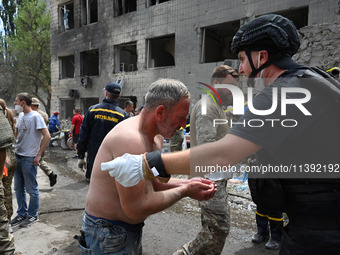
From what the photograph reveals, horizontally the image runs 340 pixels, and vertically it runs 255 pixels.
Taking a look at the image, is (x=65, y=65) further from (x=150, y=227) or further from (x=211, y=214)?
(x=211, y=214)

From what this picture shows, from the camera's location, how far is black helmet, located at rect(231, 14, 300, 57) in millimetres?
1325

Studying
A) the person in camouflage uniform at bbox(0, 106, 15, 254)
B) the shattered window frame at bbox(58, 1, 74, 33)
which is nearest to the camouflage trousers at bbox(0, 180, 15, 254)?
the person in camouflage uniform at bbox(0, 106, 15, 254)

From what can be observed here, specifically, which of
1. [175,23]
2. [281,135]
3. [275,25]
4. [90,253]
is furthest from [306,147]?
[175,23]

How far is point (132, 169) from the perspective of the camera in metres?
1.16

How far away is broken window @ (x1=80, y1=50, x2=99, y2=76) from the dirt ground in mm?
11363

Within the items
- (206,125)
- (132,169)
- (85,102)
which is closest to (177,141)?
(206,125)

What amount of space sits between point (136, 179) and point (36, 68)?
24019 millimetres

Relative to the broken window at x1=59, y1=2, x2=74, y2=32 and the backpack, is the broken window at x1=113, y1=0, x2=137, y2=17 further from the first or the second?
the backpack

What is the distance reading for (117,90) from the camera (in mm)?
3996

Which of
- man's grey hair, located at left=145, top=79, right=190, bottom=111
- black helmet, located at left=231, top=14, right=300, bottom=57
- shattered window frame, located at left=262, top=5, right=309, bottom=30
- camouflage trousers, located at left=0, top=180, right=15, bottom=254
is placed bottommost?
camouflage trousers, located at left=0, top=180, right=15, bottom=254

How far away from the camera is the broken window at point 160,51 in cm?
1218

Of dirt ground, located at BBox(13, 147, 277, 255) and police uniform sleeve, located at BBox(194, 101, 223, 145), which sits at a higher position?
police uniform sleeve, located at BBox(194, 101, 223, 145)

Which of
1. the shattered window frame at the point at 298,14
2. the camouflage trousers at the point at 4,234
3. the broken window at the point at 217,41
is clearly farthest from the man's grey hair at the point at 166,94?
the broken window at the point at 217,41

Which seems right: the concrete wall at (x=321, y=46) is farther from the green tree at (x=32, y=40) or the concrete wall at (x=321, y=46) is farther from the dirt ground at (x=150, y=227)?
the green tree at (x=32, y=40)
